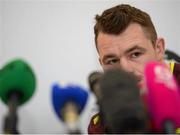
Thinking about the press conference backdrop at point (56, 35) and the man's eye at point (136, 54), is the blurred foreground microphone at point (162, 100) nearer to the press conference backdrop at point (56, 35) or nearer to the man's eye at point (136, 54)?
the man's eye at point (136, 54)

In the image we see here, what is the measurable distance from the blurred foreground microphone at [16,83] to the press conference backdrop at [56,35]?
97 centimetres

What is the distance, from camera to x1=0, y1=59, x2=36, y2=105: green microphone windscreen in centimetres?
40

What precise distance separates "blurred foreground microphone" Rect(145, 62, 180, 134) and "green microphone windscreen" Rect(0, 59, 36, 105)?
0.15 metres

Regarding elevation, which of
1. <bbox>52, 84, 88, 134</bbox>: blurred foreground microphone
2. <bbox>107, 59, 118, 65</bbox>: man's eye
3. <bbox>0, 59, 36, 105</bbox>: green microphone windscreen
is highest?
<bbox>0, 59, 36, 105</bbox>: green microphone windscreen

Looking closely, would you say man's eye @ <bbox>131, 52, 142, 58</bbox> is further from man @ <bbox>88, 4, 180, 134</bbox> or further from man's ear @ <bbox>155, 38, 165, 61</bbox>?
man's ear @ <bbox>155, 38, 165, 61</bbox>

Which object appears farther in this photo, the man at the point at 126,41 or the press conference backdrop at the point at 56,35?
the press conference backdrop at the point at 56,35

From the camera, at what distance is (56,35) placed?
1.55 m

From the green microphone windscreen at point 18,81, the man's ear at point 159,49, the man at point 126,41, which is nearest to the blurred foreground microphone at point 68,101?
the green microphone windscreen at point 18,81

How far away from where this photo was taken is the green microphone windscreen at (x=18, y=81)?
0.40 meters

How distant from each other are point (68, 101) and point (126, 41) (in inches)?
21.2

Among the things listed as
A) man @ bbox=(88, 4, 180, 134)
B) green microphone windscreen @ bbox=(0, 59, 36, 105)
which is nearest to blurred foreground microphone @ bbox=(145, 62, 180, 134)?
green microphone windscreen @ bbox=(0, 59, 36, 105)

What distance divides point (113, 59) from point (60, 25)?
28.6 inches

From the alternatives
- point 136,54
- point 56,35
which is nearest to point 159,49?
point 136,54

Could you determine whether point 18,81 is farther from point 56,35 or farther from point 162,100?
point 56,35
